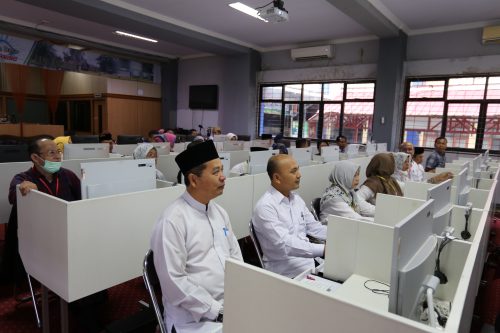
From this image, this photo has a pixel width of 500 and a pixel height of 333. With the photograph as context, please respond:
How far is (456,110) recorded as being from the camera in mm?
6988

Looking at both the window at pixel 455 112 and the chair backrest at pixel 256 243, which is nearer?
the chair backrest at pixel 256 243

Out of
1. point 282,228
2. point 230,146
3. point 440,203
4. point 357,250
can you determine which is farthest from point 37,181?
point 230,146

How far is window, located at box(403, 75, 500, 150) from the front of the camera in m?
6.60

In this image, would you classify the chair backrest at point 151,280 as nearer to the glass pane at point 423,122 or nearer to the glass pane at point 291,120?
the glass pane at point 423,122

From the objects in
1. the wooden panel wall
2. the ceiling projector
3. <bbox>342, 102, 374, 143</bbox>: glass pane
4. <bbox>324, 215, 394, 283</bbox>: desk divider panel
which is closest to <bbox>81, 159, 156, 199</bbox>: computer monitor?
<bbox>324, 215, 394, 283</bbox>: desk divider panel

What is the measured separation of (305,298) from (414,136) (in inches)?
299

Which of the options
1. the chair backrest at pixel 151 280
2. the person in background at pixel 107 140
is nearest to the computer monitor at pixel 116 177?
the chair backrest at pixel 151 280

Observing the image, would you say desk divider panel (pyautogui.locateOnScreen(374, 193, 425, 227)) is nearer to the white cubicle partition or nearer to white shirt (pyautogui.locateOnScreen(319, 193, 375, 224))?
white shirt (pyautogui.locateOnScreen(319, 193, 375, 224))

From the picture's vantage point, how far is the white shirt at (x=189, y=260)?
1399mm

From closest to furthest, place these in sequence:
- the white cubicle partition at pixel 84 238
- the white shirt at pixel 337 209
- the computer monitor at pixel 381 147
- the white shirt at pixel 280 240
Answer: the white cubicle partition at pixel 84 238
the white shirt at pixel 280 240
the white shirt at pixel 337 209
the computer monitor at pixel 381 147

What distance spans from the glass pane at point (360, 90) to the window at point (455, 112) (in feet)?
2.64

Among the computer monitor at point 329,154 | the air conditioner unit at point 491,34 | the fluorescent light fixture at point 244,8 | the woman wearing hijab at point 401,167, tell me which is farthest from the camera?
the air conditioner unit at point 491,34

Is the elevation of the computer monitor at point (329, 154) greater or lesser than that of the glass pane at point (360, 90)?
lesser

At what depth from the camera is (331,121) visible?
28.3ft
